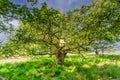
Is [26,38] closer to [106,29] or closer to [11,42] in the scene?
[11,42]

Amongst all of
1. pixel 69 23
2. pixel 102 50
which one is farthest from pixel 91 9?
pixel 102 50

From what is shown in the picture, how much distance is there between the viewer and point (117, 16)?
19.9 metres

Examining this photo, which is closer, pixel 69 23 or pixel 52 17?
pixel 52 17

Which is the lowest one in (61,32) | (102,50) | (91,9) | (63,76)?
(63,76)

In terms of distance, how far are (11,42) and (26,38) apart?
152 centimetres

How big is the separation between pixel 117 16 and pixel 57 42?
A: 5722 mm

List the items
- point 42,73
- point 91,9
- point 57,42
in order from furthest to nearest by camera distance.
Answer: point 57,42
point 91,9
point 42,73

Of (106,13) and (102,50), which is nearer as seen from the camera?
(106,13)

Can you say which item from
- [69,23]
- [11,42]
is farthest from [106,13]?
[11,42]

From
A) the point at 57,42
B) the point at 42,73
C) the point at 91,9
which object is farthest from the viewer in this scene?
the point at 57,42

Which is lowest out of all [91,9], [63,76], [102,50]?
[63,76]

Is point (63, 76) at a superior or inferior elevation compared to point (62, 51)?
inferior

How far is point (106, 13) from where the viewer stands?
19594 millimetres

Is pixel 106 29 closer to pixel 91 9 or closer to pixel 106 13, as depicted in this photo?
pixel 106 13
